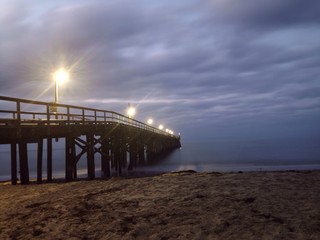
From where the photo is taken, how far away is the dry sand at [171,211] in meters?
4.86

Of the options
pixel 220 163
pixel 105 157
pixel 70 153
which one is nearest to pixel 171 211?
pixel 70 153

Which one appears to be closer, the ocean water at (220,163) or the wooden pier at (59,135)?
the wooden pier at (59,135)

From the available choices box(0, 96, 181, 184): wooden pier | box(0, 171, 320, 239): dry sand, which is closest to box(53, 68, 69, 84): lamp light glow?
box(0, 96, 181, 184): wooden pier

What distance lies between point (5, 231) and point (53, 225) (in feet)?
2.31

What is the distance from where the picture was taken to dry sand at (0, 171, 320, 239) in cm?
486

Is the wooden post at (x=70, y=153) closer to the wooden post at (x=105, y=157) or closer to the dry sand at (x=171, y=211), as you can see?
the wooden post at (x=105, y=157)

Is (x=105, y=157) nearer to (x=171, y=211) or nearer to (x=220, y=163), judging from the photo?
(x=171, y=211)

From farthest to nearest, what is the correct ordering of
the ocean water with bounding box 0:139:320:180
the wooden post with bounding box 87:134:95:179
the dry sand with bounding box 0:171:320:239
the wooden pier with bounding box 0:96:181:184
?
the ocean water with bounding box 0:139:320:180
the wooden post with bounding box 87:134:95:179
the wooden pier with bounding box 0:96:181:184
the dry sand with bounding box 0:171:320:239

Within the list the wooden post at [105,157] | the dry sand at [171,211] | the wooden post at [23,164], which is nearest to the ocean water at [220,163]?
the wooden post at [105,157]

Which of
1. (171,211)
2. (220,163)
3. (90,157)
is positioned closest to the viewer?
(171,211)

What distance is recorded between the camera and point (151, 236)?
473cm

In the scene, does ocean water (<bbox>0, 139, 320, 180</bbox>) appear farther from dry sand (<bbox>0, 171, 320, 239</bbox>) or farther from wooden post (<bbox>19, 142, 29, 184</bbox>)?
dry sand (<bbox>0, 171, 320, 239</bbox>)

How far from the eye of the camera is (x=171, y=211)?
5.90 m

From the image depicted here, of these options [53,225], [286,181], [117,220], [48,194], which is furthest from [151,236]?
[286,181]
